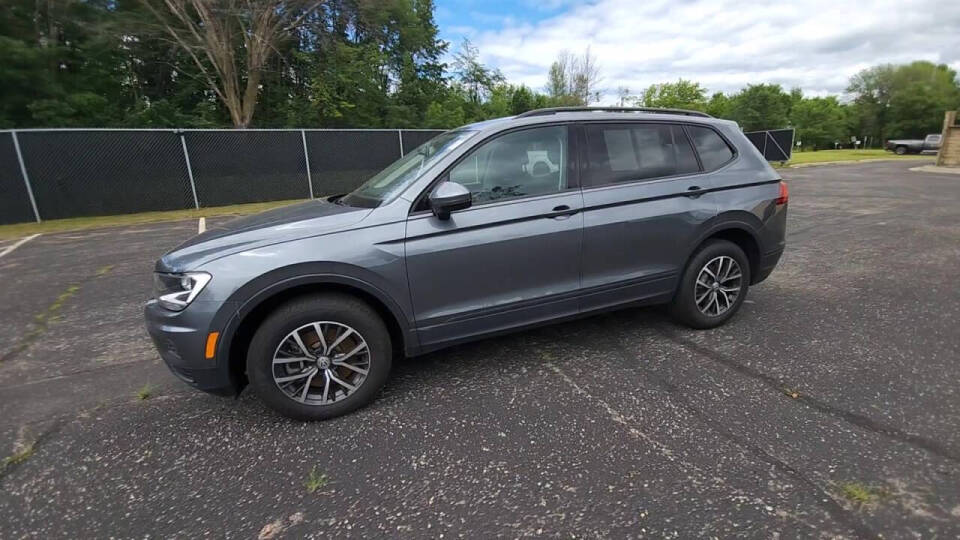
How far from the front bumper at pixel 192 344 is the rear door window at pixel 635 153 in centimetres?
257

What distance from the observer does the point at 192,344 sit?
8.22 ft

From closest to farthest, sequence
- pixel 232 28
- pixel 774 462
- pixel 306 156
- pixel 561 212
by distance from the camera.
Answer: pixel 774 462 < pixel 561 212 < pixel 306 156 < pixel 232 28

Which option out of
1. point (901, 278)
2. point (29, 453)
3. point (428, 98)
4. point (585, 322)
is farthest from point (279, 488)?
point (428, 98)

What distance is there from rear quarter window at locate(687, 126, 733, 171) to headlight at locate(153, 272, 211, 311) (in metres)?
3.67

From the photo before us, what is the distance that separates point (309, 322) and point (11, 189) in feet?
44.2

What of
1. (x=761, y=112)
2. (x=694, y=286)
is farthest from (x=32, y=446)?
(x=761, y=112)

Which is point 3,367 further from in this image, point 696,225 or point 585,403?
point 696,225

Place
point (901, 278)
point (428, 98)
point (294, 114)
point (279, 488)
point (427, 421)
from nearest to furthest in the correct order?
1. point (279, 488)
2. point (427, 421)
3. point (901, 278)
4. point (294, 114)
5. point (428, 98)

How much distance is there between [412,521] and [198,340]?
4.91 feet

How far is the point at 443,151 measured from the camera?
10.3 ft

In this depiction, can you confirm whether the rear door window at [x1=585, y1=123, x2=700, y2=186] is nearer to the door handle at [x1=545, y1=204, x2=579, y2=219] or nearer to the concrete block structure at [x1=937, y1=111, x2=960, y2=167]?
the door handle at [x1=545, y1=204, x2=579, y2=219]

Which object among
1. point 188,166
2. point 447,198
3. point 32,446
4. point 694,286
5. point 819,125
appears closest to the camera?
point 32,446

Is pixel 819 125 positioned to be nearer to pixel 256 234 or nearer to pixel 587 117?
pixel 587 117

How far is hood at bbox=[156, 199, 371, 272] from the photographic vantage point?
8.57 feet
